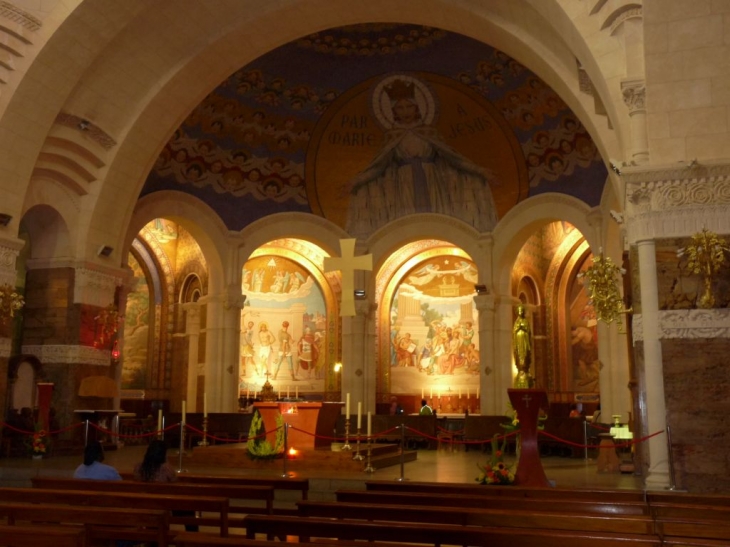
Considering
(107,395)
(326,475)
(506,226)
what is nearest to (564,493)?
(326,475)

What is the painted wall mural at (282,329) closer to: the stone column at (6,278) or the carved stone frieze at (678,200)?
the stone column at (6,278)

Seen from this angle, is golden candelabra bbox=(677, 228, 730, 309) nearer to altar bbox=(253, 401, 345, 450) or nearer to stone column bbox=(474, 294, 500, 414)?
altar bbox=(253, 401, 345, 450)

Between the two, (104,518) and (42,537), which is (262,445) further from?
(42,537)

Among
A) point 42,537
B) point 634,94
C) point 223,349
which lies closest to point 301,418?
point 634,94

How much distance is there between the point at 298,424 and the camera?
494 inches

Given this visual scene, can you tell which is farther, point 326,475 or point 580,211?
point 580,211

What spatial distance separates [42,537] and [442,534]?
2239 millimetres

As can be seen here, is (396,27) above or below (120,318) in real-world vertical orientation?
above

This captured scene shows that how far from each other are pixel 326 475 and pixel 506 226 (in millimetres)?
10309

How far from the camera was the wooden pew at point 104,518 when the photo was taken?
15.4 ft

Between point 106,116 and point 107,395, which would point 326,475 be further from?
point 106,116

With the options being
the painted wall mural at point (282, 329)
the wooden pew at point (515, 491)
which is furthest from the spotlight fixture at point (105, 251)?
the wooden pew at point (515, 491)

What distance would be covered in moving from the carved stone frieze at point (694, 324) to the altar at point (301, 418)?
18.0ft

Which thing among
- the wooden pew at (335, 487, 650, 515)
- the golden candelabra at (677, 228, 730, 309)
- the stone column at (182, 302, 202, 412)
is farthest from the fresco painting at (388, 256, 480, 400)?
the wooden pew at (335, 487, 650, 515)
